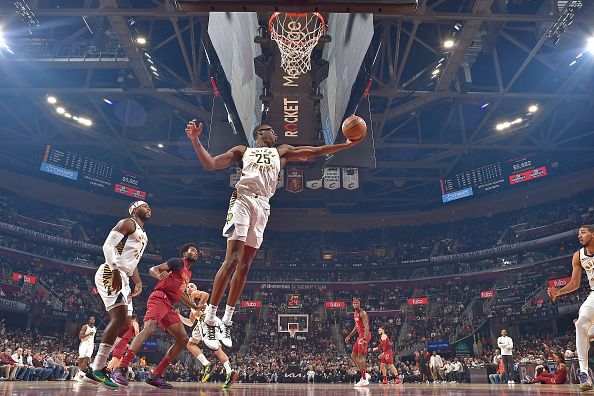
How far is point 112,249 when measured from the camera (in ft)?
15.7

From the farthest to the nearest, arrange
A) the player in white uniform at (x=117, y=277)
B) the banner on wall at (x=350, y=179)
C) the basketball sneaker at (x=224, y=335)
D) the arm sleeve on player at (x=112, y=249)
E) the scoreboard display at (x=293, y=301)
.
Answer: the scoreboard display at (x=293, y=301) → the banner on wall at (x=350, y=179) → the arm sleeve on player at (x=112, y=249) → the player in white uniform at (x=117, y=277) → the basketball sneaker at (x=224, y=335)

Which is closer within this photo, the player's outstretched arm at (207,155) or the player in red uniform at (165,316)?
the player's outstretched arm at (207,155)

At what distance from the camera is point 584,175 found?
93.8ft

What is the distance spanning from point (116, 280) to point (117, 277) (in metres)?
0.03

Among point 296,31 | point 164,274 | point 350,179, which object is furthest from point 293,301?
point 164,274

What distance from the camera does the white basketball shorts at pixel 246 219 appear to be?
4562 millimetres

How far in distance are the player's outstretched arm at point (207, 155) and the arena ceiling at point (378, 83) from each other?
9.21 meters

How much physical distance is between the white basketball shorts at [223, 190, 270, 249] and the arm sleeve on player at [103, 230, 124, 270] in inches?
46.5

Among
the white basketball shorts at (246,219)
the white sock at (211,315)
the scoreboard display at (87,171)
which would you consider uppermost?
the scoreboard display at (87,171)

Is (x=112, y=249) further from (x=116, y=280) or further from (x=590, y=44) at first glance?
(x=590, y=44)

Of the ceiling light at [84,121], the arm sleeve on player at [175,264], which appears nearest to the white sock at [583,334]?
the arm sleeve on player at [175,264]

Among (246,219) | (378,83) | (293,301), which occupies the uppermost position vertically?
(378,83)

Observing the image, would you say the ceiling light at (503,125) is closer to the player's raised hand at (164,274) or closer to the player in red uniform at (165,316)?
the player in red uniform at (165,316)

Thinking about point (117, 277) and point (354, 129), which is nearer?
point (117, 277)
